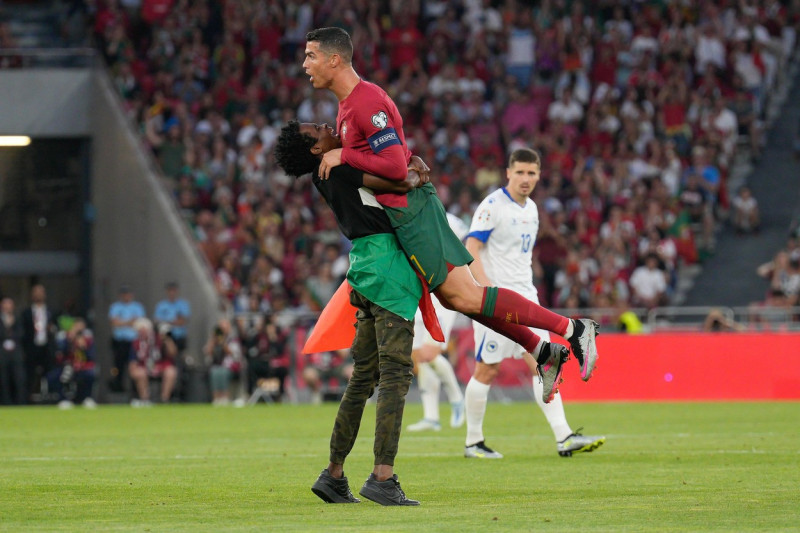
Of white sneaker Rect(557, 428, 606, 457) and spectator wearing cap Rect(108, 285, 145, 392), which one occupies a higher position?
spectator wearing cap Rect(108, 285, 145, 392)

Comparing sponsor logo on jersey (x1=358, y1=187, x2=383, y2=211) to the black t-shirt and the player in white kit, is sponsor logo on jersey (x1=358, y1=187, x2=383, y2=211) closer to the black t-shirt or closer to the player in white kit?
the black t-shirt

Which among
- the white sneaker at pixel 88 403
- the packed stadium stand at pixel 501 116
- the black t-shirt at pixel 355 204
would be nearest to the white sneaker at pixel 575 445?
the black t-shirt at pixel 355 204

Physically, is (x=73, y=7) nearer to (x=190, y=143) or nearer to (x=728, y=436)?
(x=190, y=143)

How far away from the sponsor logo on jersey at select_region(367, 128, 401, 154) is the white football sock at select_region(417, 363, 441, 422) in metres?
8.56

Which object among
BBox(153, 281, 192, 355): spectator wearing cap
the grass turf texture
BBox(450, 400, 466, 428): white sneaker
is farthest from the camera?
Result: BBox(153, 281, 192, 355): spectator wearing cap

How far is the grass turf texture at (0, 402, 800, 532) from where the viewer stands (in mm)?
6688

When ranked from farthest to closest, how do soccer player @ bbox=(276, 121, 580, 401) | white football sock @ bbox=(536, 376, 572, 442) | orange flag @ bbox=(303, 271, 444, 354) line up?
white football sock @ bbox=(536, 376, 572, 442) → orange flag @ bbox=(303, 271, 444, 354) → soccer player @ bbox=(276, 121, 580, 401)

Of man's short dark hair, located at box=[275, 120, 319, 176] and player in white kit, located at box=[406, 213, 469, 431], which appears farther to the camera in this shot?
player in white kit, located at box=[406, 213, 469, 431]

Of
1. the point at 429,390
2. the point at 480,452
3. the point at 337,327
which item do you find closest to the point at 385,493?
the point at 337,327

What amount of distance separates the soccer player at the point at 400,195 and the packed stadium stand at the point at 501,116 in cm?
1630

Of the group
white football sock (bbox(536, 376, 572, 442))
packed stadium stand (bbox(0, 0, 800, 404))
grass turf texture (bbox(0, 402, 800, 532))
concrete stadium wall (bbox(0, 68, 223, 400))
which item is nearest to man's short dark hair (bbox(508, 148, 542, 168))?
white football sock (bbox(536, 376, 572, 442))

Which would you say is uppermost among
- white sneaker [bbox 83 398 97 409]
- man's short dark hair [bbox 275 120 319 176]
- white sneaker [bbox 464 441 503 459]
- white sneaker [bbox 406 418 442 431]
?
man's short dark hair [bbox 275 120 319 176]

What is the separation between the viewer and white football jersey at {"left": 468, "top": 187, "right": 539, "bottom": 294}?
11.8 m

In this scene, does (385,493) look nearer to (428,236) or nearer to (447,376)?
(428,236)
